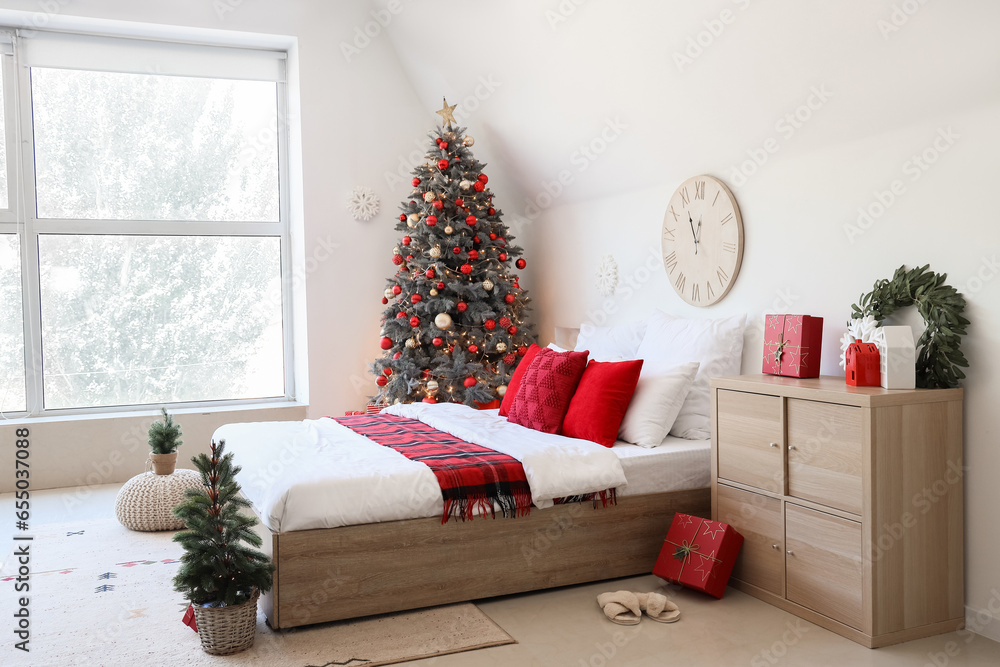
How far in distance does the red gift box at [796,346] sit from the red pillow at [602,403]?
1.86ft

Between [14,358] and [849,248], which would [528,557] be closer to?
[849,248]

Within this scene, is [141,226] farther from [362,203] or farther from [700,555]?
[700,555]

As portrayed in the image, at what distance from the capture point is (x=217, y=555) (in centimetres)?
245

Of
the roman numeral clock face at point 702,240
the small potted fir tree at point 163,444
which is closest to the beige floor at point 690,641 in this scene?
the roman numeral clock face at point 702,240

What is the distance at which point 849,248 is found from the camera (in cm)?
302

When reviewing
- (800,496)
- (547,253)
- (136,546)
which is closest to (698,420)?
(800,496)

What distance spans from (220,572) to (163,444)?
1.72 metres

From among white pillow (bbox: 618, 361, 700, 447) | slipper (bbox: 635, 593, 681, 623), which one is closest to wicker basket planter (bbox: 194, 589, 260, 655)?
slipper (bbox: 635, 593, 681, 623)

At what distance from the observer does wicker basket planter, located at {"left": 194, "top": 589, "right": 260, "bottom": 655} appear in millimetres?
2416

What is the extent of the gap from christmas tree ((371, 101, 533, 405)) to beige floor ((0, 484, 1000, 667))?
2.00 m

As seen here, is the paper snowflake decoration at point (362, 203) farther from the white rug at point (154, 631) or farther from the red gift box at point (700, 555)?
the red gift box at point (700, 555)

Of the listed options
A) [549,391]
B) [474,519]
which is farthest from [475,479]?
[549,391]

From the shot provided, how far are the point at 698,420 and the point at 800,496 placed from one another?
2.44ft

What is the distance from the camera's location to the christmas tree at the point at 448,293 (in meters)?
4.79
